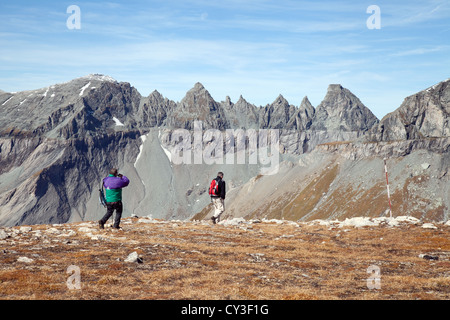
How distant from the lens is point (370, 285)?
14664 millimetres

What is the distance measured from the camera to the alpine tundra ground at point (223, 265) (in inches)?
524

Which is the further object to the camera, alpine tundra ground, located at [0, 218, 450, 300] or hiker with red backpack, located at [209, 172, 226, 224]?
hiker with red backpack, located at [209, 172, 226, 224]

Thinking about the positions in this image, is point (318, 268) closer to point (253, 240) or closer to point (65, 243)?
point (253, 240)

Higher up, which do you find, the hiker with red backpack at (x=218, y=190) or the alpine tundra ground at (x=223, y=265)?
the hiker with red backpack at (x=218, y=190)

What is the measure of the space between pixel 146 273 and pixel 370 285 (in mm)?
8201

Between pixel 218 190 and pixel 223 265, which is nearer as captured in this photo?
pixel 223 265

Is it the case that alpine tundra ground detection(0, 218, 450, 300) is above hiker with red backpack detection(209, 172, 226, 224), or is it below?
below

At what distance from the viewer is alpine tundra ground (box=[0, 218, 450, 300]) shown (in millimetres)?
13312

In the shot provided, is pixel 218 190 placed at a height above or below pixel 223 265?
above

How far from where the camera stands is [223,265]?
18.0 meters

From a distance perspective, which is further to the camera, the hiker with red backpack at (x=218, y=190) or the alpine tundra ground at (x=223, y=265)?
the hiker with red backpack at (x=218, y=190)
